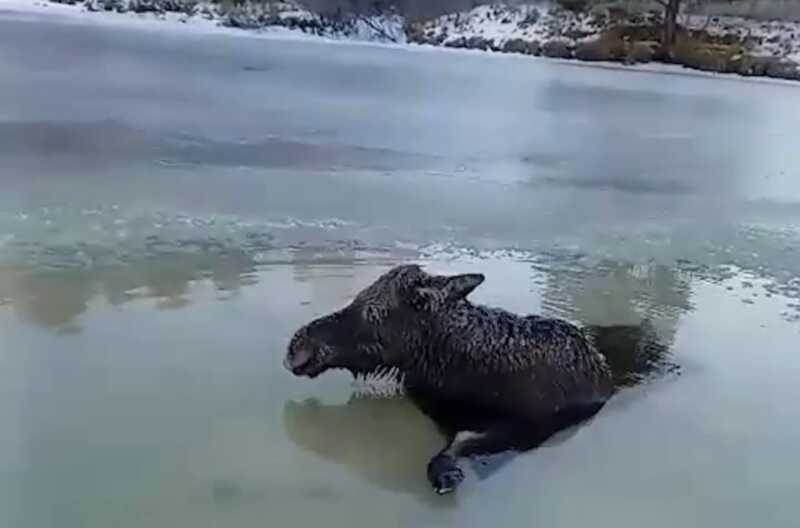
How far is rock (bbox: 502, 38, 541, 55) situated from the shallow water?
4.27 meters

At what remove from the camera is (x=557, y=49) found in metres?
13.0

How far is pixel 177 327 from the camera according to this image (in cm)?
316

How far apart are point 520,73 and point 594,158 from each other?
194 inches

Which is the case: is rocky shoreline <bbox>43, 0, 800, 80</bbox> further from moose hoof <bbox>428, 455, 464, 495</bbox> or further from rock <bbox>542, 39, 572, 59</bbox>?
moose hoof <bbox>428, 455, 464, 495</bbox>

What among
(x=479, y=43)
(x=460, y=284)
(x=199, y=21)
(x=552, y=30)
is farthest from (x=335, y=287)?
(x=199, y=21)

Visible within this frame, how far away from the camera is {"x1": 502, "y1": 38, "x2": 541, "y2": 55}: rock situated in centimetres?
1304

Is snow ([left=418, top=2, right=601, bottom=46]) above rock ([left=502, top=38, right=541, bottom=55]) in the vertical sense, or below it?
above

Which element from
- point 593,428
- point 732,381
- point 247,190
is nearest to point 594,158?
point 247,190

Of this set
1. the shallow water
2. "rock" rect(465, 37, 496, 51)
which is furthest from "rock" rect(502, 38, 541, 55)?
the shallow water

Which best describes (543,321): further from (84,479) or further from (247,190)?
(247,190)

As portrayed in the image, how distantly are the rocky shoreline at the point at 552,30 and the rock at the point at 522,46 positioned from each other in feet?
0.04

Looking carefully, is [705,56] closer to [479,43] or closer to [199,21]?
[479,43]

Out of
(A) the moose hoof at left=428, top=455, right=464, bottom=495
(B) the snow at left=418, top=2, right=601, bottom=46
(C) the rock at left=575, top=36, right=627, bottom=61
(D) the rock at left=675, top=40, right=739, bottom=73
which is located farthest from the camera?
(C) the rock at left=575, top=36, right=627, bottom=61

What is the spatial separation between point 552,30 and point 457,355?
35.2 ft
